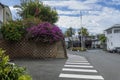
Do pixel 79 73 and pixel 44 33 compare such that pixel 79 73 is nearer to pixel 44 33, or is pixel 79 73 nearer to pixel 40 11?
pixel 44 33

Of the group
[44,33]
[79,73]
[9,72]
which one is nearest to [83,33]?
[44,33]

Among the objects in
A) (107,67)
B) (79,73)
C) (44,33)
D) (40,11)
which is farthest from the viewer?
(40,11)

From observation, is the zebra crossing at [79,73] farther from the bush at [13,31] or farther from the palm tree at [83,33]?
the palm tree at [83,33]

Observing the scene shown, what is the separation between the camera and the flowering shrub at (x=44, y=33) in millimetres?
22156

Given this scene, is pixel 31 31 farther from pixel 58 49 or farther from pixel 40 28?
pixel 58 49

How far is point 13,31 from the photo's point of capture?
22.2 metres

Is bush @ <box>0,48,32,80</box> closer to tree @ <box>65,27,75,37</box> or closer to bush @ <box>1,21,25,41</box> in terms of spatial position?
bush @ <box>1,21,25,41</box>

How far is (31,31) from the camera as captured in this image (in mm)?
22234

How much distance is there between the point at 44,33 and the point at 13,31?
2.60 meters

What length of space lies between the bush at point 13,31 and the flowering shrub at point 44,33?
2.43ft

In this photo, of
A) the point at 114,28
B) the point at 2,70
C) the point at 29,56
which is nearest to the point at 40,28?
the point at 29,56

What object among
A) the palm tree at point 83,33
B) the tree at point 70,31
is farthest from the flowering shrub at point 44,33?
the tree at point 70,31

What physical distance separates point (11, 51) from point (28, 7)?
58.3 ft

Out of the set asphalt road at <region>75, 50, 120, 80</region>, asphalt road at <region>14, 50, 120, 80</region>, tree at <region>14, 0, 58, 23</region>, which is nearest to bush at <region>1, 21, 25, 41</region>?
asphalt road at <region>14, 50, 120, 80</region>
